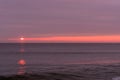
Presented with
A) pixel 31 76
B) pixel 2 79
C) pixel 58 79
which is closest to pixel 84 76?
pixel 58 79

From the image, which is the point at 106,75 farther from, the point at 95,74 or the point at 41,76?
the point at 41,76

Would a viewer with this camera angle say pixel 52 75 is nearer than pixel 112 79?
No

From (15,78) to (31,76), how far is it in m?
2.01

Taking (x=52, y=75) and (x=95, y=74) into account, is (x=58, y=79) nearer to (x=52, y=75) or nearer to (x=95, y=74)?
(x=52, y=75)

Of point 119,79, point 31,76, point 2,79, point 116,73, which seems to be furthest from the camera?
point 116,73

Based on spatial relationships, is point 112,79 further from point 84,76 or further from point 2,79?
point 2,79

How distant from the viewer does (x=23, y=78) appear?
100 feet

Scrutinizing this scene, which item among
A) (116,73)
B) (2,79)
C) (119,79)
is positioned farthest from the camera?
(116,73)

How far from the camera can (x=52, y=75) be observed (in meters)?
33.1

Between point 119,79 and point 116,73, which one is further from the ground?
point 116,73

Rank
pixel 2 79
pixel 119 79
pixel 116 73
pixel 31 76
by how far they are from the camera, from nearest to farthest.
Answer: pixel 119 79
pixel 2 79
pixel 31 76
pixel 116 73

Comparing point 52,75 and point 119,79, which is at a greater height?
point 52,75

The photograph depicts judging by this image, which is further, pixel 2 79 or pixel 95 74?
pixel 95 74

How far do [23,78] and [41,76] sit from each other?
2226 millimetres
